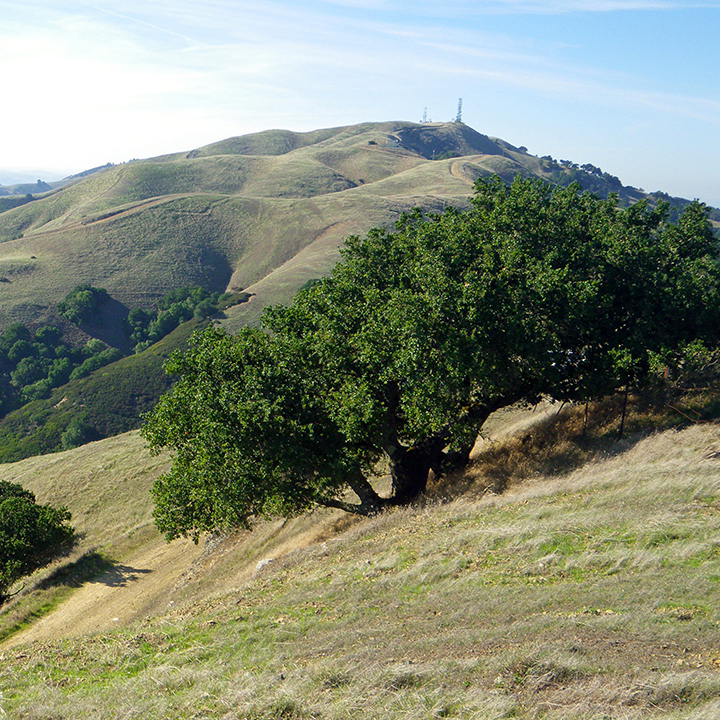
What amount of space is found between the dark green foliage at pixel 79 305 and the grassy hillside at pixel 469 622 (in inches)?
4353

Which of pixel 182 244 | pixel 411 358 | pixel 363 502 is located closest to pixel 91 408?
pixel 182 244

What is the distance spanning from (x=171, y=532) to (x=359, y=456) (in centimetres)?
786

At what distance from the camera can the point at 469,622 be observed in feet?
34.2

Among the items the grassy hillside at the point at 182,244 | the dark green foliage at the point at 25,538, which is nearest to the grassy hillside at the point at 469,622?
the dark green foliage at the point at 25,538

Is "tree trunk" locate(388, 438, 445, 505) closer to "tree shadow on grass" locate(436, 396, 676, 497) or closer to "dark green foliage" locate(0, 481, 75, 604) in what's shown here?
"tree shadow on grass" locate(436, 396, 676, 497)

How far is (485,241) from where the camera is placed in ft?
76.6

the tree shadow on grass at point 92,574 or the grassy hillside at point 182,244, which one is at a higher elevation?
the grassy hillside at point 182,244

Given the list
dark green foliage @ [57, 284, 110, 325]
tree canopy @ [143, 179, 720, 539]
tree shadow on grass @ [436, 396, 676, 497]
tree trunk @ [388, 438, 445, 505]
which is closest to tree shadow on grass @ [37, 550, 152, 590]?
Result: tree canopy @ [143, 179, 720, 539]

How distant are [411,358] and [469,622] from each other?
10.2 metres

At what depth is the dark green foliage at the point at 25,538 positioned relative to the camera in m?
26.2

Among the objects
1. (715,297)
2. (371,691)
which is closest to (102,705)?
(371,691)

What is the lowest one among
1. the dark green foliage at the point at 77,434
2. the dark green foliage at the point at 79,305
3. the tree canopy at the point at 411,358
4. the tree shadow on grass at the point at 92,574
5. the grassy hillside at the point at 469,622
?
the dark green foliage at the point at 77,434

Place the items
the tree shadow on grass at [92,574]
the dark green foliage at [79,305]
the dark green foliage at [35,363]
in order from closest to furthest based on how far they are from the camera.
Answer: the tree shadow on grass at [92,574], the dark green foliage at [35,363], the dark green foliage at [79,305]

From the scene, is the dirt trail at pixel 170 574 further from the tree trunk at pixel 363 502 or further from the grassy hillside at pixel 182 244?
the grassy hillside at pixel 182 244
